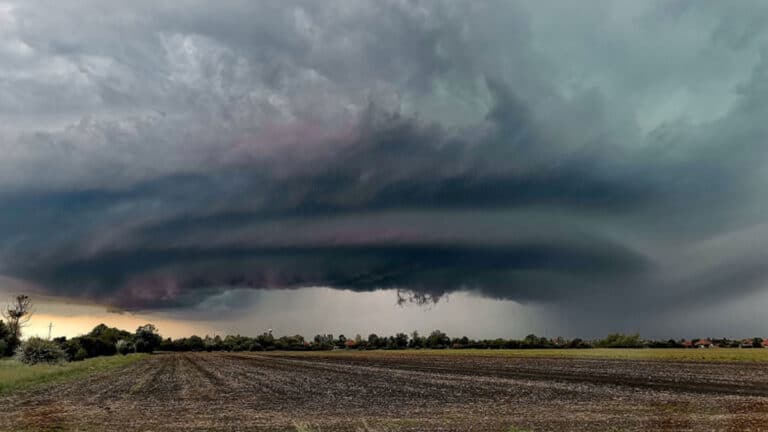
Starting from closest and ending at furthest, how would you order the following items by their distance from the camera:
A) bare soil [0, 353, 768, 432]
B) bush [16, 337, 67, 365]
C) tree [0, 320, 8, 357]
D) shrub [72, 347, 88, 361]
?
bare soil [0, 353, 768, 432] → bush [16, 337, 67, 365] → tree [0, 320, 8, 357] → shrub [72, 347, 88, 361]

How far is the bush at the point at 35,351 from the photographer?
101625 mm

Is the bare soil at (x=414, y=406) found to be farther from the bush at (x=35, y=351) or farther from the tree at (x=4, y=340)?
the tree at (x=4, y=340)

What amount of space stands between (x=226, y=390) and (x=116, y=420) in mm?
21587

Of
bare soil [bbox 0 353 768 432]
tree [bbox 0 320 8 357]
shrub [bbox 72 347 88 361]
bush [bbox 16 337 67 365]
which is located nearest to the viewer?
bare soil [bbox 0 353 768 432]

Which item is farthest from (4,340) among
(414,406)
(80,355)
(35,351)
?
(414,406)

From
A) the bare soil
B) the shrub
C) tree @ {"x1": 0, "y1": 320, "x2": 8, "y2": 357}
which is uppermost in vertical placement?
tree @ {"x1": 0, "y1": 320, "x2": 8, "y2": 357}

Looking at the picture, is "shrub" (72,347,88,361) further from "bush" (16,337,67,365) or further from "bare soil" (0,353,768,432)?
"bare soil" (0,353,768,432)

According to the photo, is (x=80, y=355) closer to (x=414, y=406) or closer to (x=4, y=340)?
(x=4, y=340)

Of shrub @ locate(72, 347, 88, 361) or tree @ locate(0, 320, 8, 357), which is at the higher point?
tree @ locate(0, 320, 8, 357)

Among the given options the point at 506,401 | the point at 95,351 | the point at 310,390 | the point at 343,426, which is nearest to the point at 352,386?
the point at 310,390

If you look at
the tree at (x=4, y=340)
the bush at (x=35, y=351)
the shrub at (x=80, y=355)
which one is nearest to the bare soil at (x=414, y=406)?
the bush at (x=35, y=351)

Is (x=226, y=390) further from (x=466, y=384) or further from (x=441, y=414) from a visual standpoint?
(x=441, y=414)

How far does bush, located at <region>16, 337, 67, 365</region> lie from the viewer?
10162 cm

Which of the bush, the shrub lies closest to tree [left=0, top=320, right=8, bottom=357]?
the shrub
